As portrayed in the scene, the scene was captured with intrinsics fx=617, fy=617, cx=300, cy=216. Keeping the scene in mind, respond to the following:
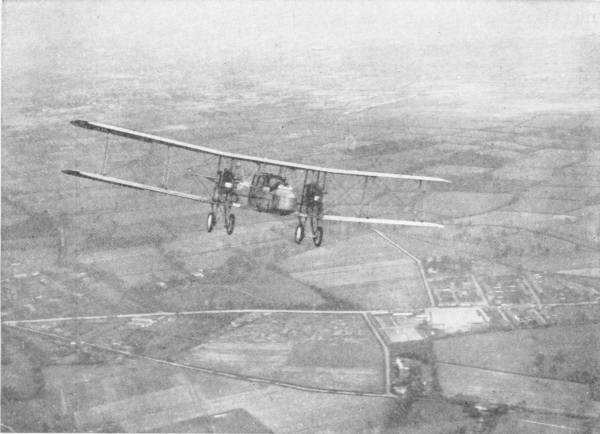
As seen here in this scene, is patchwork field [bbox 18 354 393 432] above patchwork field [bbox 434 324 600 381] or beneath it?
beneath

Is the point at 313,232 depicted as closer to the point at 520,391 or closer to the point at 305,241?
the point at 520,391

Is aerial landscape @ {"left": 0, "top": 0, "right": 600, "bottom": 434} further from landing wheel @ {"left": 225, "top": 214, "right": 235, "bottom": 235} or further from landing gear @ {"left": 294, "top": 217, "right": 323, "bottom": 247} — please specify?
landing wheel @ {"left": 225, "top": 214, "right": 235, "bottom": 235}

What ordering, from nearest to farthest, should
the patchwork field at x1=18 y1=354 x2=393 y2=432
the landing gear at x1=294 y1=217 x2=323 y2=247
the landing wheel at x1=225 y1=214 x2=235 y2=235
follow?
the landing gear at x1=294 y1=217 x2=323 y2=247, the landing wheel at x1=225 y1=214 x2=235 y2=235, the patchwork field at x1=18 y1=354 x2=393 y2=432

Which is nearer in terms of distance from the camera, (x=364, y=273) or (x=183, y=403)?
(x=183, y=403)

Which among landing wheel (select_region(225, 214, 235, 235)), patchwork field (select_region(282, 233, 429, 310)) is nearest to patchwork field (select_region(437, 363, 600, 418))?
patchwork field (select_region(282, 233, 429, 310))

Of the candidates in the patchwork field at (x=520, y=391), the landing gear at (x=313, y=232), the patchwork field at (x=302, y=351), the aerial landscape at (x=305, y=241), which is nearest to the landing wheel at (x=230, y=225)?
the landing gear at (x=313, y=232)

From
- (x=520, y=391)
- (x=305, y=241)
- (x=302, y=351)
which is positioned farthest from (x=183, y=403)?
(x=520, y=391)

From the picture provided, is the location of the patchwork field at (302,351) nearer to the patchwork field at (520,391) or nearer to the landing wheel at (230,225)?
the patchwork field at (520,391)

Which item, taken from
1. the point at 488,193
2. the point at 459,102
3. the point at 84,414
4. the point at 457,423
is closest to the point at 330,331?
the point at 457,423

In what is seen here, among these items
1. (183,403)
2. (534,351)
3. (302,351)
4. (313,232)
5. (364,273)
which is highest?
(313,232)
